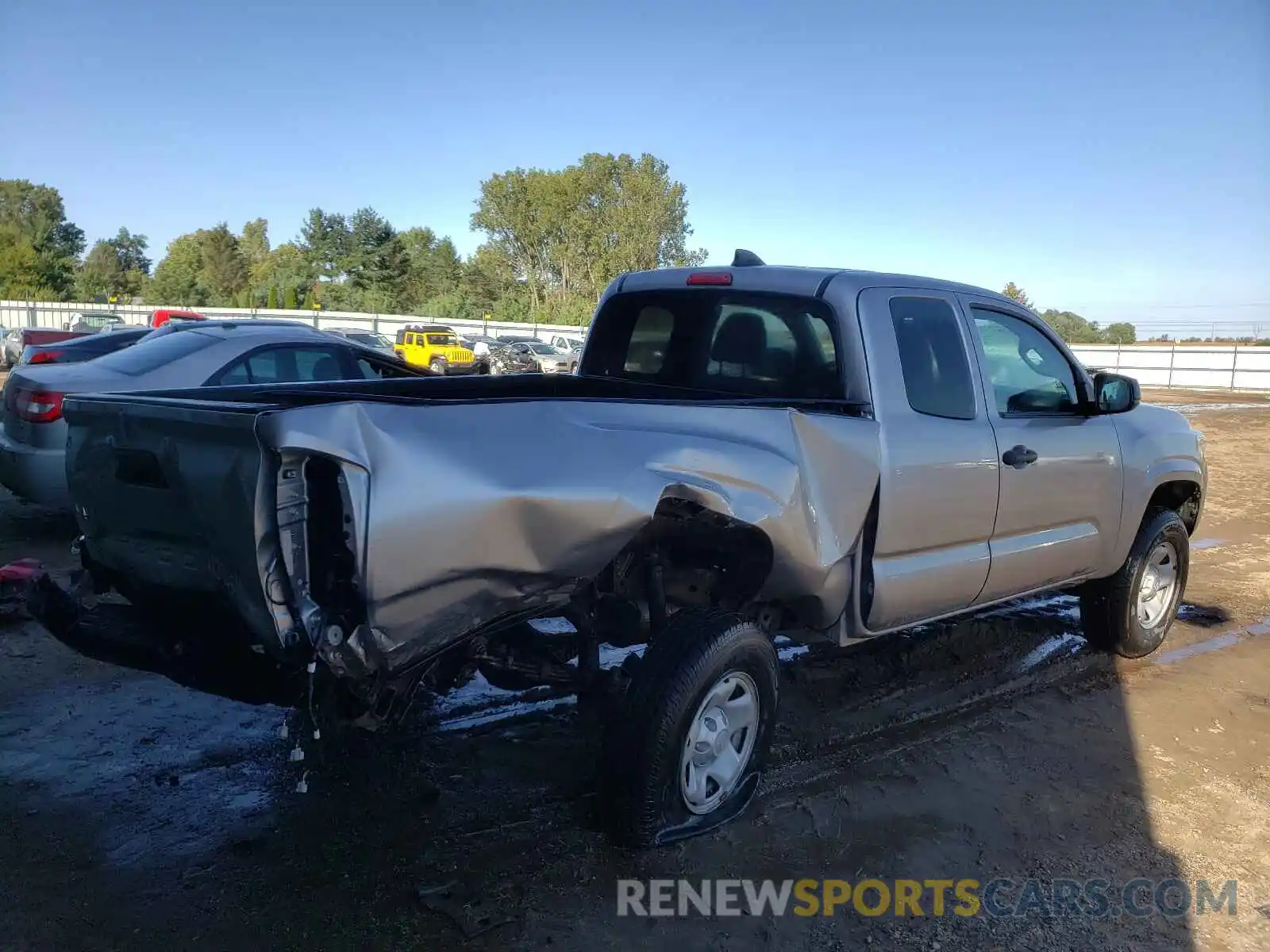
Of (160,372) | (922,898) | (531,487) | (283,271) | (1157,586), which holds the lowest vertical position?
(922,898)

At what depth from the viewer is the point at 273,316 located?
126ft

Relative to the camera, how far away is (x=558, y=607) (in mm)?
3230

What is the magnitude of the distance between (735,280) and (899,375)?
35.9 inches

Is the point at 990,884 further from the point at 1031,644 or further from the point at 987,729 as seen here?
the point at 1031,644

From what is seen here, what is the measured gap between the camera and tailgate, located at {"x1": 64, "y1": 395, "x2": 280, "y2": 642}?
8.74ft

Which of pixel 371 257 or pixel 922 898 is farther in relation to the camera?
pixel 371 257

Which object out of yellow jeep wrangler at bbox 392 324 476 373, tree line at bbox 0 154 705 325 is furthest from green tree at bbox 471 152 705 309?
yellow jeep wrangler at bbox 392 324 476 373

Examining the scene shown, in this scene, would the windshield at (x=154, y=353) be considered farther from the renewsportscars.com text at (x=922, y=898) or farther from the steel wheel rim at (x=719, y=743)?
the renewsportscars.com text at (x=922, y=898)

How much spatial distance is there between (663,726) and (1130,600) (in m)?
3.65

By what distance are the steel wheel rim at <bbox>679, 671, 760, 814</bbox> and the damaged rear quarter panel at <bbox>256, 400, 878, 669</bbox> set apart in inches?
19.0

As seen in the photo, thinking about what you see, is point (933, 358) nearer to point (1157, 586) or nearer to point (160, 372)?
point (1157, 586)

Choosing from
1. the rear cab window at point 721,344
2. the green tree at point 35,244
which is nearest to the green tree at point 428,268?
the green tree at point 35,244

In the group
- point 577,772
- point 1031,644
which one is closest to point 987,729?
point 1031,644

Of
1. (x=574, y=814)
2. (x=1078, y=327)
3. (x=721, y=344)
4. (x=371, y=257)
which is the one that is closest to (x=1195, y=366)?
(x=1078, y=327)
